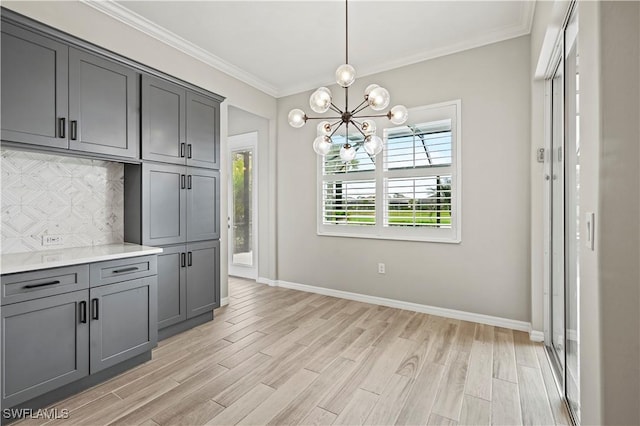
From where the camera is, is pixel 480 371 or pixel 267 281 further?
pixel 267 281

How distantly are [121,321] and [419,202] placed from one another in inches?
122

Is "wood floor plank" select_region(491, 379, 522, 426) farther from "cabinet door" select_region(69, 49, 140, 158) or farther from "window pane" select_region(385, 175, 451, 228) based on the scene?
"cabinet door" select_region(69, 49, 140, 158)

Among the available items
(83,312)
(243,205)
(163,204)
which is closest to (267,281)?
(243,205)

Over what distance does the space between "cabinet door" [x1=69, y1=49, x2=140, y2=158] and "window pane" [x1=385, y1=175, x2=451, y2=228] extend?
2.75m

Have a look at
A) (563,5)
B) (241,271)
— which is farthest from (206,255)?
(563,5)

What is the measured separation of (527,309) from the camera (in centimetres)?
304

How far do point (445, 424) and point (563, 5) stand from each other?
2.53 metres

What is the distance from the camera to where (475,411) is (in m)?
1.88

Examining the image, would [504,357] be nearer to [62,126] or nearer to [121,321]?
[121,321]

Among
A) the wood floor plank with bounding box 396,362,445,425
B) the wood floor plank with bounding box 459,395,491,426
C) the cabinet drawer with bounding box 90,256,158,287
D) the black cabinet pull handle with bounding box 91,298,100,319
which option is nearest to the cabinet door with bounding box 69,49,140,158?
the cabinet drawer with bounding box 90,256,158,287

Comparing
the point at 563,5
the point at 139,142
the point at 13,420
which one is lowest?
the point at 13,420

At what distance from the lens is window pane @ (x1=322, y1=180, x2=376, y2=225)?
397 centimetres

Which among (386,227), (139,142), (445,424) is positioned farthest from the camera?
(386,227)

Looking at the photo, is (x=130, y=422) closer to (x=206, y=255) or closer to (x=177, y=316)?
(x=177, y=316)
